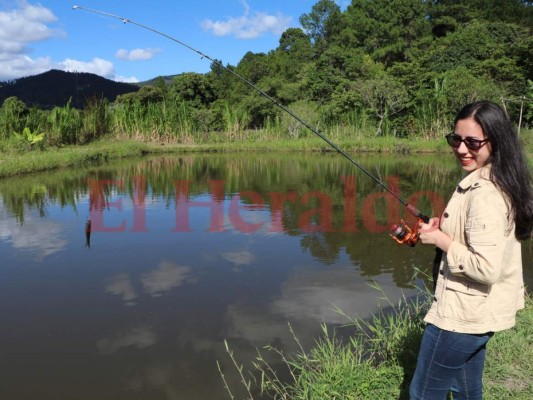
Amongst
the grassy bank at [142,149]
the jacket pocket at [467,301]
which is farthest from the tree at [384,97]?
the jacket pocket at [467,301]

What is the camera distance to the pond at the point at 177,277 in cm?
342

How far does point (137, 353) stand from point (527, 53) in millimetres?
24134

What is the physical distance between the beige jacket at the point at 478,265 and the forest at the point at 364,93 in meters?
16.1

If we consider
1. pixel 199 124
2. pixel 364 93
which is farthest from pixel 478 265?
pixel 199 124

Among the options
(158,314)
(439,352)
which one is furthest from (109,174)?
(439,352)

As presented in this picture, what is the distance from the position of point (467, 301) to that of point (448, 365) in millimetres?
229

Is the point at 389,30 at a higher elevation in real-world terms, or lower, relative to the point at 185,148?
higher

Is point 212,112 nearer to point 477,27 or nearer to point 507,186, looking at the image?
point 477,27

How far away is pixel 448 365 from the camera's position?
154 cm

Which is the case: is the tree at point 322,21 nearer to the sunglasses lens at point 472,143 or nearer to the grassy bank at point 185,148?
the grassy bank at point 185,148

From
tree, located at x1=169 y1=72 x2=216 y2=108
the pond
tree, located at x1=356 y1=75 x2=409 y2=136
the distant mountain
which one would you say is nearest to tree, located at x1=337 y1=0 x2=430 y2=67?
tree, located at x1=169 y1=72 x2=216 y2=108

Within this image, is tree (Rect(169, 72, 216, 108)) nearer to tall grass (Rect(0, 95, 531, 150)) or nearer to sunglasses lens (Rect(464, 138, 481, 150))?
tall grass (Rect(0, 95, 531, 150))

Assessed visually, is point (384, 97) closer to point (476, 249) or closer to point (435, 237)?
point (435, 237)

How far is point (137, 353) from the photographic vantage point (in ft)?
11.8
